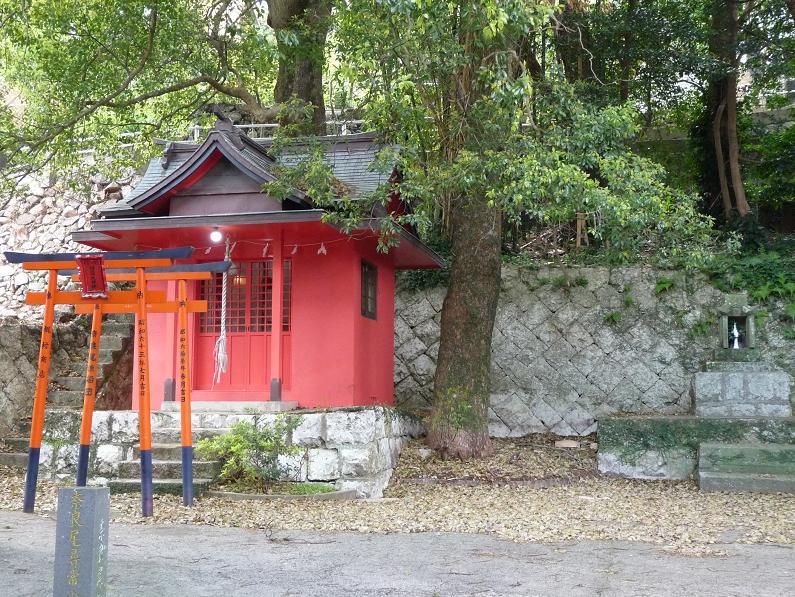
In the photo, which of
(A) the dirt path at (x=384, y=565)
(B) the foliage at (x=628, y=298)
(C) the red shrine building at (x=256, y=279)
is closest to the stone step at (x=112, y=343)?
(C) the red shrine building at (x=256, y=279)

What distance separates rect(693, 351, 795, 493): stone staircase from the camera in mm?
10547

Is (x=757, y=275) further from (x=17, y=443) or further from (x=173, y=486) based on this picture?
(x=17, y=443)

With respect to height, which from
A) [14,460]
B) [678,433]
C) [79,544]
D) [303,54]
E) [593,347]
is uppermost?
[303,54]

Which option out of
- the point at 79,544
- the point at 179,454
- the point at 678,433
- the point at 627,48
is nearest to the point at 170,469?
the point at 179,454

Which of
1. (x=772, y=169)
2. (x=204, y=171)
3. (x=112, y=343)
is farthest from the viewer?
(x=772, y=169)

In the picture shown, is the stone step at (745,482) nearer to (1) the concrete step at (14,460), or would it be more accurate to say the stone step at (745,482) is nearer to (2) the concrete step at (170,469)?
(2) the concrete step at (170,469)

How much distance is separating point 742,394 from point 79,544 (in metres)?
10.4

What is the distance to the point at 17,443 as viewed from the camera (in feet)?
37.1

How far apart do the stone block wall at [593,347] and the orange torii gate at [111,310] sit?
6.64 m

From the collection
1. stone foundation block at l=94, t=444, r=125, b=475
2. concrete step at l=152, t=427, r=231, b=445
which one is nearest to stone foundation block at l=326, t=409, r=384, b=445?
concrete step at l=152, t=427, r=231, b=445

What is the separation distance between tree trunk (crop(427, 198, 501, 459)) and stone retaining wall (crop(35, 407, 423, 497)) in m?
1.08

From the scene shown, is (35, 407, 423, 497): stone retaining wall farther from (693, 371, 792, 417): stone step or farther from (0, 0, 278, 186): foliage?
(0, 0, 278, 186): foliage

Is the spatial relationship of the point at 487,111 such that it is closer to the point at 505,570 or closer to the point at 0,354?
the point at 505,570

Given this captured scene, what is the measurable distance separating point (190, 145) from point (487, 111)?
5.37 m
